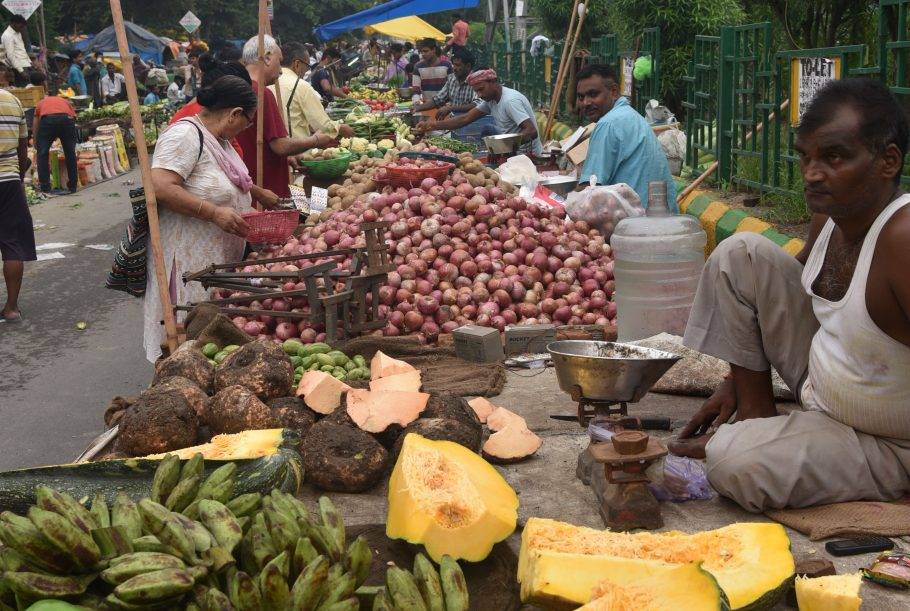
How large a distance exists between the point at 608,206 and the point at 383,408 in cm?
340

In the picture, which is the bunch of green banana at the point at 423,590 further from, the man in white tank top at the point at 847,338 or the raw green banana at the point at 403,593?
the man in white tank top at the point at 847,338

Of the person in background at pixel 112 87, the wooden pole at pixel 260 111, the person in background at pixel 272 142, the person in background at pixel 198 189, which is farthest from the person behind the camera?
the person in background at pixel 112 87

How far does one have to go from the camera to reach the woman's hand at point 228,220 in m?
5.59

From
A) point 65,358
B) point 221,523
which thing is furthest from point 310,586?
point 65,358

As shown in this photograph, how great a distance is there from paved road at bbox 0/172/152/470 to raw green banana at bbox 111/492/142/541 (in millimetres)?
3168

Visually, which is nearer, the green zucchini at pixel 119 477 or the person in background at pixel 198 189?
the green zucchini at pixel 119 477

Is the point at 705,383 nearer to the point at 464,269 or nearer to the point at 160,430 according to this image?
the point at 464,269

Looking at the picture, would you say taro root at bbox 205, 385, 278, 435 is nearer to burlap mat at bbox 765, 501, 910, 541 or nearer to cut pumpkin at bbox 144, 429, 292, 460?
cut pumpkin at bbox 144, 429, 292, 460

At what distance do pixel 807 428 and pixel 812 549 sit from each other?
0.42 metres

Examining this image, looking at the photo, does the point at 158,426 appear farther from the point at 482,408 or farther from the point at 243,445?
the point at 482,408

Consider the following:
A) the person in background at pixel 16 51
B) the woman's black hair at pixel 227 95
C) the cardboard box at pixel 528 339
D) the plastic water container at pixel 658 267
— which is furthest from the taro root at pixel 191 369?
the person in background at pixel 16 51

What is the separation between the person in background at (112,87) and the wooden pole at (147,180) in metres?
24.1

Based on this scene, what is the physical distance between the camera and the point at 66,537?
7.07ft

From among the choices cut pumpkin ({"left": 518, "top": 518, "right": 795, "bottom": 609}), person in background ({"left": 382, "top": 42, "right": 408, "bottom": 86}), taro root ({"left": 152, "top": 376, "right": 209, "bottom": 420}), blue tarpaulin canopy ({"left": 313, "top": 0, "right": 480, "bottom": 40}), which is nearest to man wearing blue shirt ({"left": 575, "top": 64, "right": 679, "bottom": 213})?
taro root ({"left": 152, "top": 376, "right": 209, "bottom": 420})
